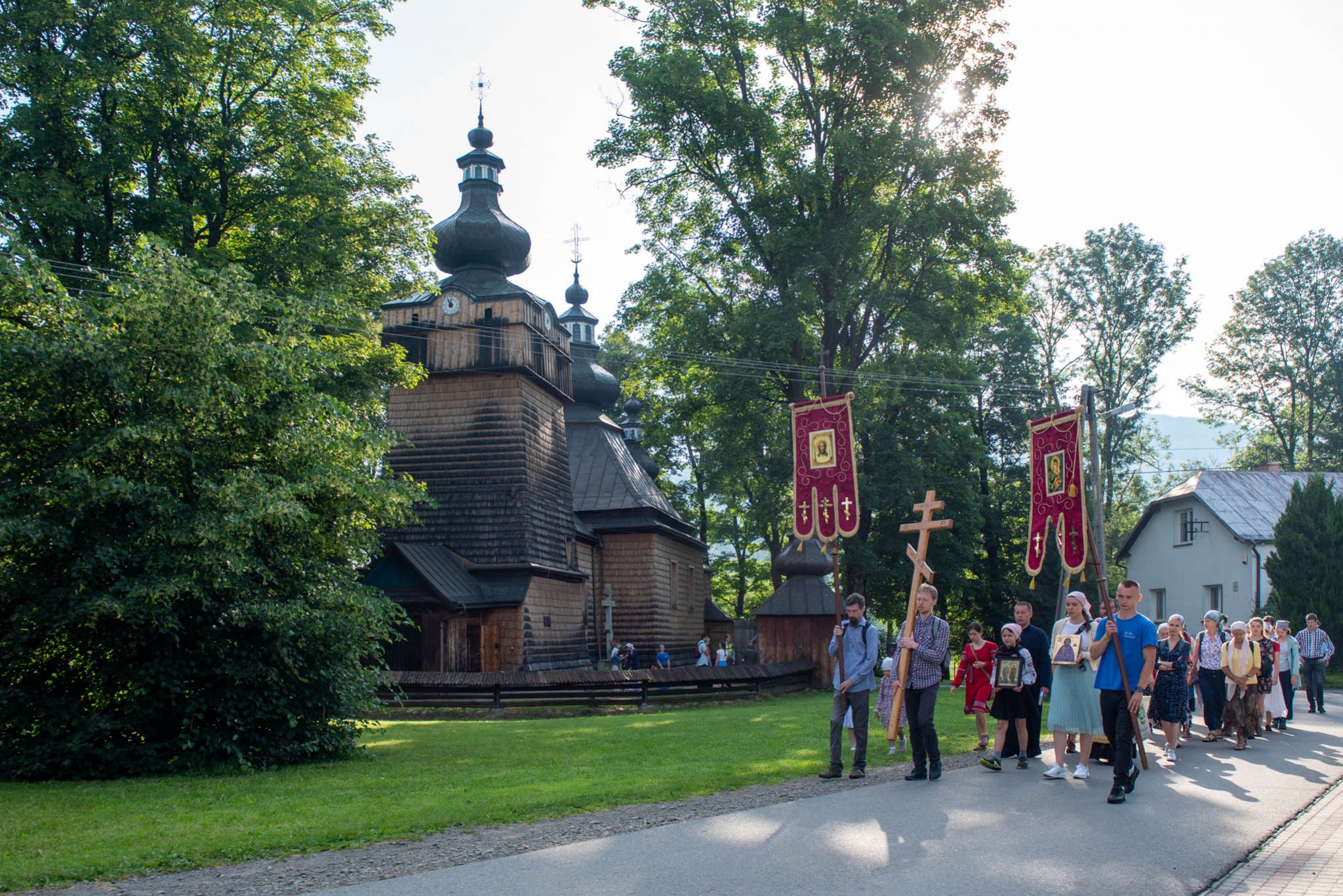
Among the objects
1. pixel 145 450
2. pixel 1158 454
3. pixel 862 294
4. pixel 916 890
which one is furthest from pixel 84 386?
pixel 1158 454

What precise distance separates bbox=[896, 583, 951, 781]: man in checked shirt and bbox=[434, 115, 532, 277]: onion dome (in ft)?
82.8

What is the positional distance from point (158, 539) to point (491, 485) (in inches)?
707

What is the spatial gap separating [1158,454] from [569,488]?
112 ft

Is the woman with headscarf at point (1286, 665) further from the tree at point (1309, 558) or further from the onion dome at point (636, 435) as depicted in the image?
the onion dome at point (636, 435)

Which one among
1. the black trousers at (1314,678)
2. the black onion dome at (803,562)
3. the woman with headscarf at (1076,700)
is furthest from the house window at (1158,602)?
the woman with headscarf at (1076,700)

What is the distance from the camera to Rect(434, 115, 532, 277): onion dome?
108 ft

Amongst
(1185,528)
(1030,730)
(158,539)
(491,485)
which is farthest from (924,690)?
(1185,528)

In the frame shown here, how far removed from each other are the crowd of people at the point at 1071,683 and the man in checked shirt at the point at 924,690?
0.5 inches

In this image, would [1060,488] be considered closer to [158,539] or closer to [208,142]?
[158,539]

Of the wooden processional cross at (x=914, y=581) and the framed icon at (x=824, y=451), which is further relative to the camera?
the framed icon at (x=824, y=451)

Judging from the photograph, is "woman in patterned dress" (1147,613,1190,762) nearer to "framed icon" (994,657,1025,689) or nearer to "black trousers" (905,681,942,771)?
"framed icon" (994,657,1025,689)

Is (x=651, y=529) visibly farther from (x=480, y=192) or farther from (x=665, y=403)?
(x=480, y=192)

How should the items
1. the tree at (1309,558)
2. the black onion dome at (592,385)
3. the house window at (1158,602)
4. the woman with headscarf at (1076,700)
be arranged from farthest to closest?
the black onion dome at (592,385) → the house window at (1158,602) → the tree at (1309,558) → the woman with headscarf at (1076,700)

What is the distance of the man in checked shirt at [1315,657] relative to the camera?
19.7m
